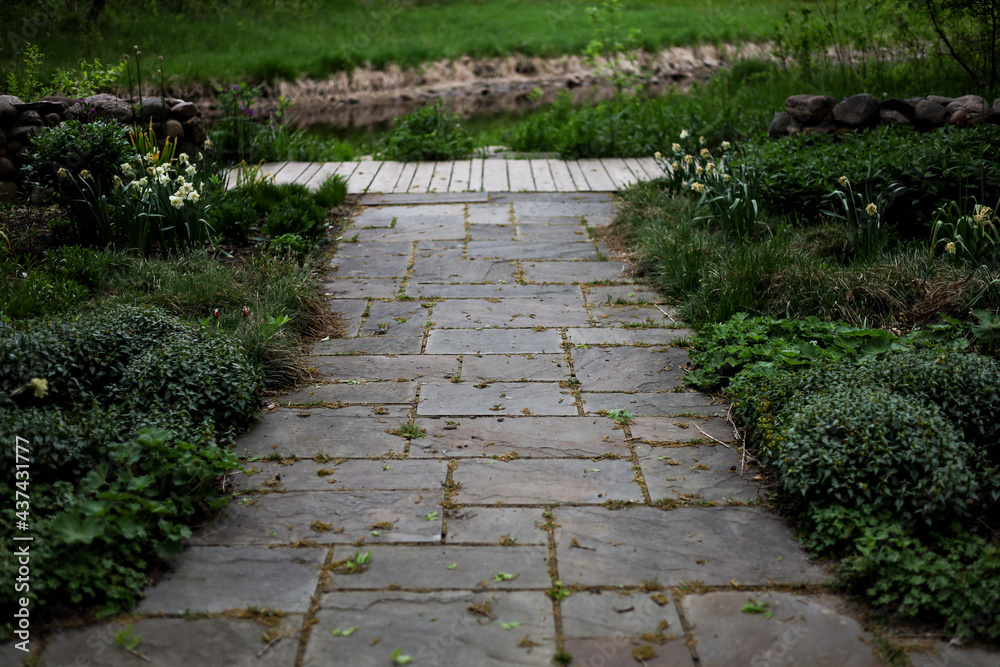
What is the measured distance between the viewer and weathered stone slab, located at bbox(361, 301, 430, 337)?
416 cm

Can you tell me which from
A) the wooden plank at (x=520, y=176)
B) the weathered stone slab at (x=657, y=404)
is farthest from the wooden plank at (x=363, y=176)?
the weathered stone slab at (x=657, y=404)

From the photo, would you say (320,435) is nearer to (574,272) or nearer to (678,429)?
(678,429)

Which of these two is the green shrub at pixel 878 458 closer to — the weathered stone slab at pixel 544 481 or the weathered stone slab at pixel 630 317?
the weathered stone slab at pixel 544 481

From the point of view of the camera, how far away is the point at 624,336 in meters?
4.09

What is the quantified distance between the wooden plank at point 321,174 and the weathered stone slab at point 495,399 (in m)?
3.55

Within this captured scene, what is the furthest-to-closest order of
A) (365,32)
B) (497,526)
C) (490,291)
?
1. (365,32)
2. (490,291)
3. (497,526)

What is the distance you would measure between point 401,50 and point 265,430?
14847 mm

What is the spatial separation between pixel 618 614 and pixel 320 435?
1447 mm

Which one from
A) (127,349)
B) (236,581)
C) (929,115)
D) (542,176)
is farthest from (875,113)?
(236,581)

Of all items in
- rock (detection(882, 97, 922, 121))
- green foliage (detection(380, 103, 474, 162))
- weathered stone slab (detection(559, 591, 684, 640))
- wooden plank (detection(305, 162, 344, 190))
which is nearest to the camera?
weathered stone slab (detection(559, 591, 684, 640))

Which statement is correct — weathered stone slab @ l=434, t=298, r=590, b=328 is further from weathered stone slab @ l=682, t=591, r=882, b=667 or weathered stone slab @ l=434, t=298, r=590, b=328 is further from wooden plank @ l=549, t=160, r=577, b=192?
wooden plank @ l=549, t=160, r=577, b=192

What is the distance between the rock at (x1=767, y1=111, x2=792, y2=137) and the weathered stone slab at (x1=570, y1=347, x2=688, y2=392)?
346cm

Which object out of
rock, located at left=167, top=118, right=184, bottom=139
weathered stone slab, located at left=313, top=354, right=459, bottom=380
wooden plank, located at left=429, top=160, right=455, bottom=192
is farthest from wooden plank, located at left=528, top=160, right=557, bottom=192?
weathered stone slab, located at left=313, top=354, right=459, bottom=380

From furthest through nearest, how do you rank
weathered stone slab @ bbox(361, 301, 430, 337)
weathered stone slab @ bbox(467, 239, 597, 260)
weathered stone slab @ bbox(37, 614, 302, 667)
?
weathered stone slab @ bbox(467, 239, 597, 260), weathered stone slab @ bbox(361, 301, 430, 337), weathered stone slab @ bbox(37, 614, 302, 667)
